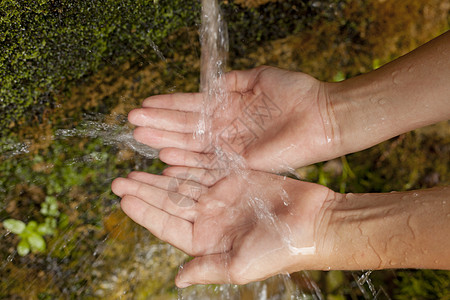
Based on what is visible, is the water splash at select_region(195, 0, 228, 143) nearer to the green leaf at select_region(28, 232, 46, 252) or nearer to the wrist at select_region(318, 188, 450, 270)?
the wrist at select_region(318, 188, 450, 270)

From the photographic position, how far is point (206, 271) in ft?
5.35

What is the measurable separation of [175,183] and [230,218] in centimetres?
36

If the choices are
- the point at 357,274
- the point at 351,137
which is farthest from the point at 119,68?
the point at 357,274

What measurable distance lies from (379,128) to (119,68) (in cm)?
178

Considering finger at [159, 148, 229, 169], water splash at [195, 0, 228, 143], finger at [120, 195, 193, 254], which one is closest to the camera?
finger at [120, 195, 193, 254]

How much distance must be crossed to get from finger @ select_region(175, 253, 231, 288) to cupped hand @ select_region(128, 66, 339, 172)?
539mm

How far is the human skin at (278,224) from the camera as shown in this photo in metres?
1.54

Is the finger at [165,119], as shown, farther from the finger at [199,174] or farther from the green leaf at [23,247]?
the green leaf at [23,247]

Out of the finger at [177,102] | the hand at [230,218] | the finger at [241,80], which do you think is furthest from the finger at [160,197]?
the finger at [241,80]

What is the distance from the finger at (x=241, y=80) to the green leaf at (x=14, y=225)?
155 centimetres

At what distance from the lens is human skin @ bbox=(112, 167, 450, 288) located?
5.05ft

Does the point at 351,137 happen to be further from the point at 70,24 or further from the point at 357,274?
the point at 70,24

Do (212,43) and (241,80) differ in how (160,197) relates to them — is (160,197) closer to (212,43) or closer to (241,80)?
(241,80)

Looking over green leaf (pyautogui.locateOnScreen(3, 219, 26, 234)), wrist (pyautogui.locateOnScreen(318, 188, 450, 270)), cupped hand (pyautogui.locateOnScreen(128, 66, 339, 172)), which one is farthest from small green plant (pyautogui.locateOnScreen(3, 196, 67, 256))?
wrist (pyautogui.locateOnScreen(318, 188, 450, 270))
